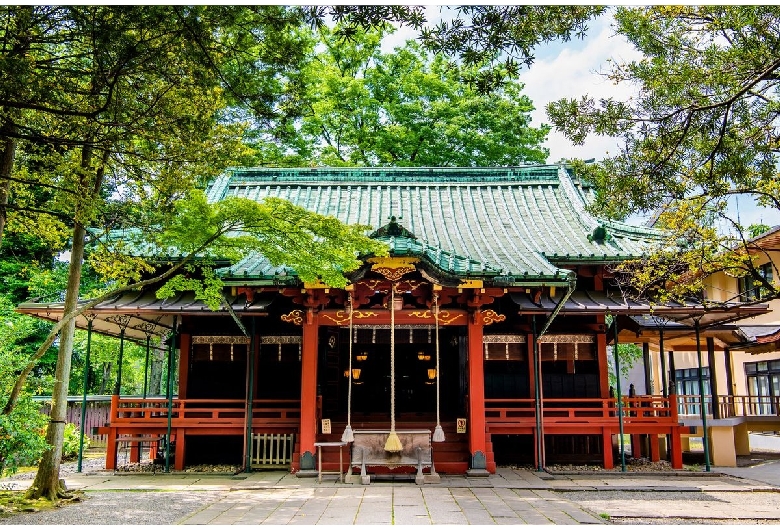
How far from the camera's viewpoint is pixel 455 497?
33.0 ft

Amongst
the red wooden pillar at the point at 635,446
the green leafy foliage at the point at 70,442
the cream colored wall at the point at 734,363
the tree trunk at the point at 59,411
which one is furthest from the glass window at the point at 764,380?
the tree trunk at the point at 59,411

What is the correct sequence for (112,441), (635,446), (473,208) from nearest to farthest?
(112,441)
(635,446)
(473,208)

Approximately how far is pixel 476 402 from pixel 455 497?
2799mm

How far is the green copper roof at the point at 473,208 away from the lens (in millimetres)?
13977

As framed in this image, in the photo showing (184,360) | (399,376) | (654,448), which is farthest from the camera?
(399,376)

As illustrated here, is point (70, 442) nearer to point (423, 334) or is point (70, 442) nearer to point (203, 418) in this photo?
point (203, 418)

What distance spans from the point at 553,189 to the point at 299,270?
34.1ft

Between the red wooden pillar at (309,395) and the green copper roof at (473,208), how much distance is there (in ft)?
4.71

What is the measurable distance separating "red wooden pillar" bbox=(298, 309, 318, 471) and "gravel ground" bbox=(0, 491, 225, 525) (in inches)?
83.2

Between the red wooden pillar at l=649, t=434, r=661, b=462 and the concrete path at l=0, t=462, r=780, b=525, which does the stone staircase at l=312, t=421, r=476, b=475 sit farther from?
the red wooden pillar at l=649, t=434, r=661, b=462

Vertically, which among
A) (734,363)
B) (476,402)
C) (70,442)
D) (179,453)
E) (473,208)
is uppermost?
(473,208)

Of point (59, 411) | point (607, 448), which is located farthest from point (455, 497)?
point (59, 411)

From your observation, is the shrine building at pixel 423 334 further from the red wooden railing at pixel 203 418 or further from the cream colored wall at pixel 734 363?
the cream colored wall at pixel 734 363

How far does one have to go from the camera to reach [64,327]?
32.6 feet
